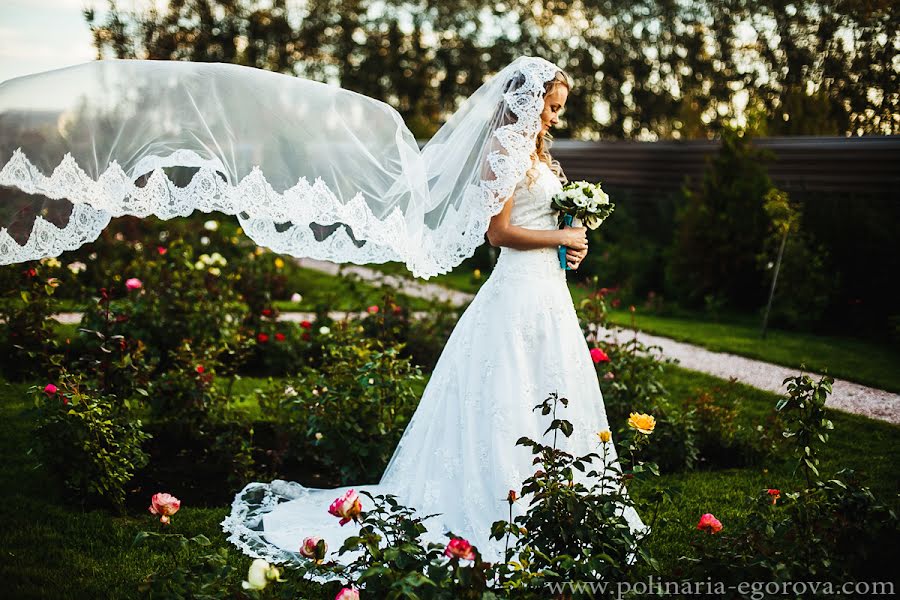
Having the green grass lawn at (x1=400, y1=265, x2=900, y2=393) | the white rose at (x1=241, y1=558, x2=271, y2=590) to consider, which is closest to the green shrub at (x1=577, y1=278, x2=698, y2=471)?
the green grass lawn at (x1=400, y1=265, x2=900, y2=393)

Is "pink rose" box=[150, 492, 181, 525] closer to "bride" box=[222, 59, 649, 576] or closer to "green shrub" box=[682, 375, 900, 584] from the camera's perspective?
"bride" box=[222, 59, 649, 576]

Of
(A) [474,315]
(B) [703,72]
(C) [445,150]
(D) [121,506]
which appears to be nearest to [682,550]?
(A) [474,315]

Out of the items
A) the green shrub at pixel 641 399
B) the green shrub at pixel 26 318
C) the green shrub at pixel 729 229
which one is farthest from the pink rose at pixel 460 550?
the green shrub at pixel 729 229

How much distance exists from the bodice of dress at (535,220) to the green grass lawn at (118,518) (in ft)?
3.93

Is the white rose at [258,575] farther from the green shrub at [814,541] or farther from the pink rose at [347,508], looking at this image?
the green shrub at [814,541]

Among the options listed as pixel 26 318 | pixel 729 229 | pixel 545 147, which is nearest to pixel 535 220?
pixel 545 147

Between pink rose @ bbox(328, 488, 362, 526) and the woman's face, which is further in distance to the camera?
the woman's face

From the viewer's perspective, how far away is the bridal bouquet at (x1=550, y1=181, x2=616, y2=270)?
373 centimetres

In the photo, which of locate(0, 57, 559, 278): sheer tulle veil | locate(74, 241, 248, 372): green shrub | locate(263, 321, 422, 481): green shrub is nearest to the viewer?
locate(0, 57, 559, 278): sheer tulle veil

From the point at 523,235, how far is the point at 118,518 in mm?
2363

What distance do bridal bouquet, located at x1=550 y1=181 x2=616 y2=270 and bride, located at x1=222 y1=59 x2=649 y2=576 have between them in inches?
2.6

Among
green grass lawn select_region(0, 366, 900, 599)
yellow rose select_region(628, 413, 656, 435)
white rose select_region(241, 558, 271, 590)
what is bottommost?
green grass lawn select_region(0, 366, 900, 599)

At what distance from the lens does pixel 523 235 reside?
3764mm

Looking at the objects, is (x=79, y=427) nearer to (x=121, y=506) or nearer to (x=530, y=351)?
(x=121, y=506)
